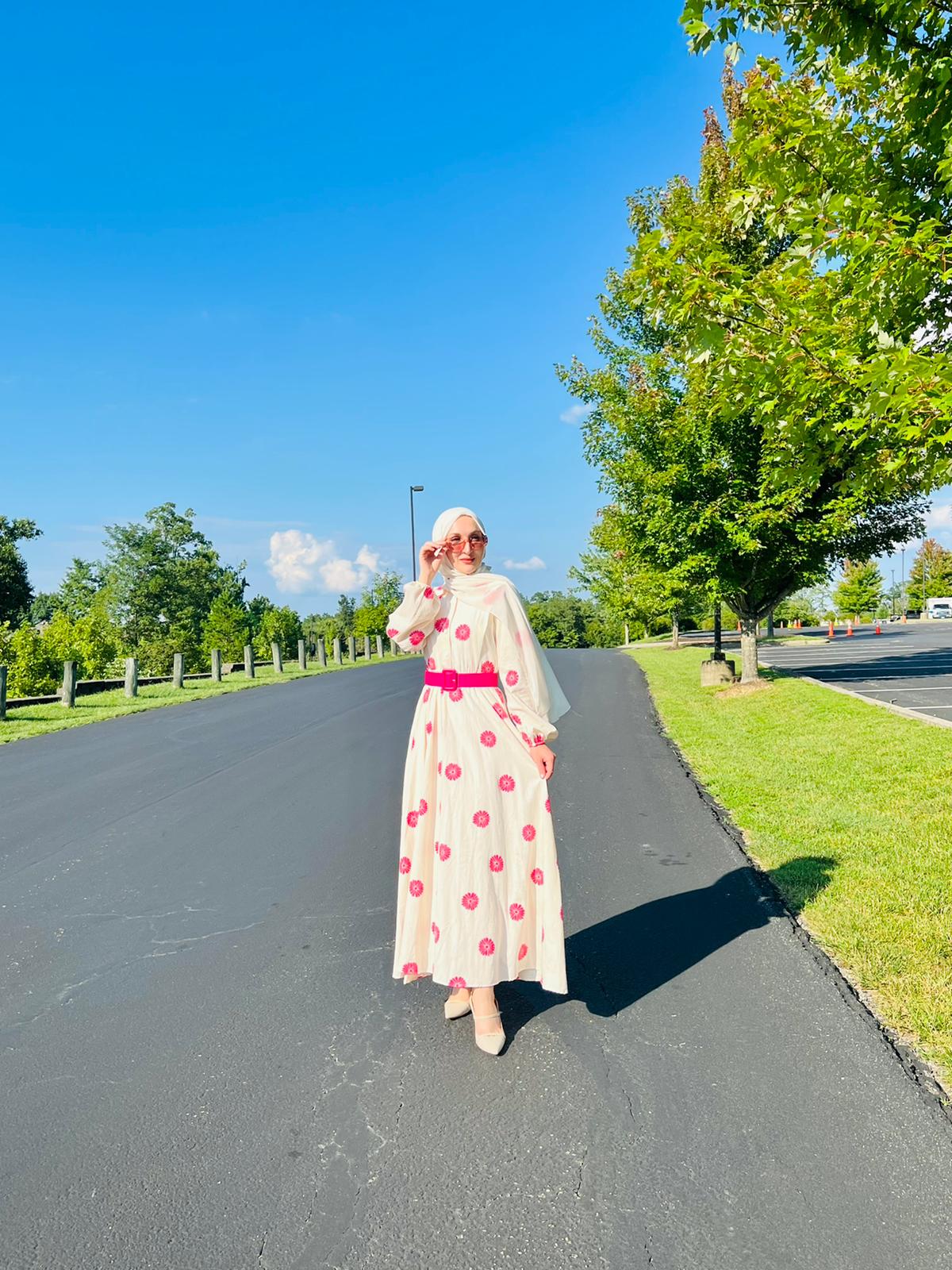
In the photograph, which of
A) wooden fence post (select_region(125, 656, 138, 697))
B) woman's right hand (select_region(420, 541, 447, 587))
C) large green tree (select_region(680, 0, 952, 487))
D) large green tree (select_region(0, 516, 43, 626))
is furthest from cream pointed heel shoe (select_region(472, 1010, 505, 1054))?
large green tree (select_region(0, 516, 43, 626))

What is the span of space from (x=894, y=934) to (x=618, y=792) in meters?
3.70

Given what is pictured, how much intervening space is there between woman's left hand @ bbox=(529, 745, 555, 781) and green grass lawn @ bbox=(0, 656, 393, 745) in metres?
11.4

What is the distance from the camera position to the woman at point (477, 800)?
3158 mm

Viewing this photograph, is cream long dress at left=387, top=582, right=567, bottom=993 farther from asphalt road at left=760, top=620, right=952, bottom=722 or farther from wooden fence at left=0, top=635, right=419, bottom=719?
asphalt road at left=760, top=620, right=952, bottom=722

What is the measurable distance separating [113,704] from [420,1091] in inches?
632

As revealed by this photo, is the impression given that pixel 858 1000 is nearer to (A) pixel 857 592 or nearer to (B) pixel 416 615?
(B) pixel 416 615

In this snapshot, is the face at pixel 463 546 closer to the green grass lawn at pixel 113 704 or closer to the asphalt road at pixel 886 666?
the asphalt road at pixel 886 666

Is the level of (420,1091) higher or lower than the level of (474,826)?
lower

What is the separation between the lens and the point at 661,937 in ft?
13.6

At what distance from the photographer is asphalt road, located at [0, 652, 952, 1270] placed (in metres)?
2.14

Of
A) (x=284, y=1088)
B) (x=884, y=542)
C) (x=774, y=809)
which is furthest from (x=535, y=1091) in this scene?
(x=884, y=542)

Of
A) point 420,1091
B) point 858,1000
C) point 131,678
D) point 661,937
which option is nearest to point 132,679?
point 131,678

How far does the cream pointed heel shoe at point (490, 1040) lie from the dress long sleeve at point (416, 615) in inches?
57.2

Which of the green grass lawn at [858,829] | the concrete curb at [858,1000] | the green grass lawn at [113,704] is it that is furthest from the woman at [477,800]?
the green grass lawn at [113,704]
